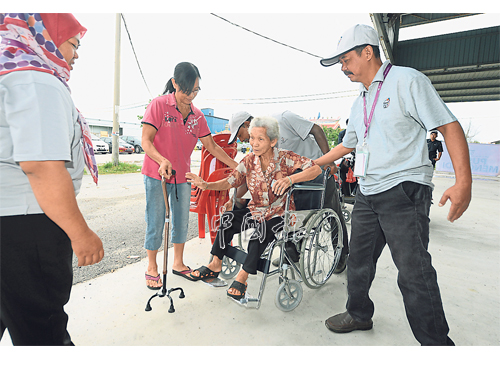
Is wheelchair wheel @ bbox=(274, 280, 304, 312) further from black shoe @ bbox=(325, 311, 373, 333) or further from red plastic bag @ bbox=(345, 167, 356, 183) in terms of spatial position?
red plastic bag @ bbox=(345, 167, 356, 183)

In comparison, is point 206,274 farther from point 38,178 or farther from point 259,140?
point 38,178

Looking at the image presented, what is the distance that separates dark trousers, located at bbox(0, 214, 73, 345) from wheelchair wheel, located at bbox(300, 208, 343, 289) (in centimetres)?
153

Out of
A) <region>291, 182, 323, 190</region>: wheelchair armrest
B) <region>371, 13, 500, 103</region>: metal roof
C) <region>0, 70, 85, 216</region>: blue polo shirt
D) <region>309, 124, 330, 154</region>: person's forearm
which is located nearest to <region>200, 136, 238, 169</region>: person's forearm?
<region>291, 182, 323, 190</region>: wheelchair armrest

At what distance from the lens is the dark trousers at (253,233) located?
6.61ft

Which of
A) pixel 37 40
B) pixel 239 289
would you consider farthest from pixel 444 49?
pixel 37 40

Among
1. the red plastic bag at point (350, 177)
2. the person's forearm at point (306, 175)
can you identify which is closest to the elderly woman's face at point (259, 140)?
the person's forearm at point (306, 175)

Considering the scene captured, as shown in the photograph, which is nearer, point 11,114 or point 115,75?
point 11,114

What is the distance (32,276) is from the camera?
99 cm

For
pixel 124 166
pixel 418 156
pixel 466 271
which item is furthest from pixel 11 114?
pixel 124 166

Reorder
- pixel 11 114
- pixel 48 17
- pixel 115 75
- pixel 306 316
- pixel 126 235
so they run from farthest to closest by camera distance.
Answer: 1. pixel 115 75
2. pixel 126 235
3. pixel 306 316
4. pixel 48 17
5. pixel 11 114

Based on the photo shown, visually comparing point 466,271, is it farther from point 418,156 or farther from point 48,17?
point 48,17

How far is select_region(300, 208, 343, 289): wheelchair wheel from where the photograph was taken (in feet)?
7.09

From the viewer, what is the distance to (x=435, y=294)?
1432 mm

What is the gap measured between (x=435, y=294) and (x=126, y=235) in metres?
3.26
